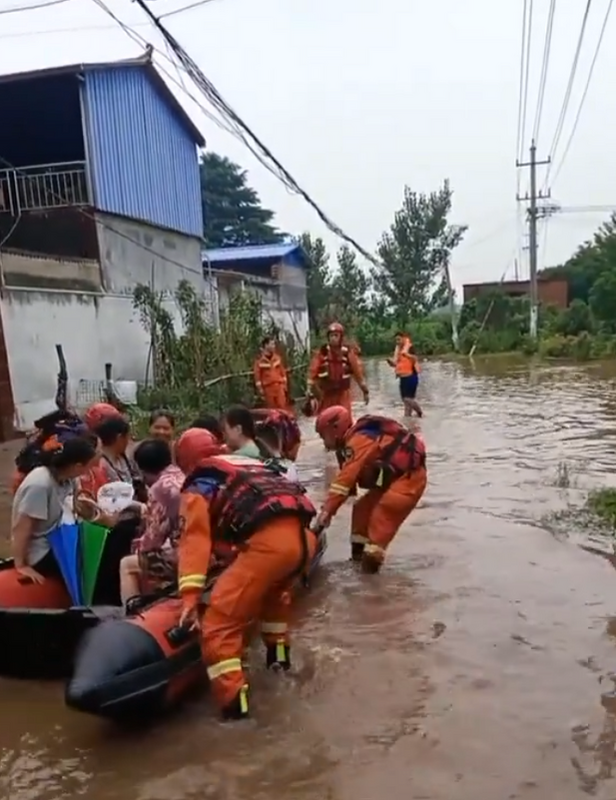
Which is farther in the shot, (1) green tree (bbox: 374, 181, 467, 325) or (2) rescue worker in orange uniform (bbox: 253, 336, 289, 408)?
(1) green tree (bbox: 374, 181, 467, 325)

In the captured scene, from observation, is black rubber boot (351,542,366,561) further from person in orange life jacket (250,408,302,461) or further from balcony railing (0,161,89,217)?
balcony railing (0,161,89,217)

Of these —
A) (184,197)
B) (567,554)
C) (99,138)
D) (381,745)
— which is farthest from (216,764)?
(184,197)

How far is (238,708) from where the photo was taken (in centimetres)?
446

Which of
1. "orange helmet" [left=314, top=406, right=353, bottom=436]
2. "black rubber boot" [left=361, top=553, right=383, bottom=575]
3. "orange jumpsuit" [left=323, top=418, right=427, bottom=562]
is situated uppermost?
"orange helmet" [left=314, top=406, right=353, bottom=436]

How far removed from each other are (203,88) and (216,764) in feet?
26.8

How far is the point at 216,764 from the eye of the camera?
13.5 ft

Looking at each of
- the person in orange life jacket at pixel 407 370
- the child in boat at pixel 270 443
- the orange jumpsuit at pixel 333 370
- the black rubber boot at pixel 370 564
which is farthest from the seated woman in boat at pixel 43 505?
the person in orange life jacket at pixel 407 370

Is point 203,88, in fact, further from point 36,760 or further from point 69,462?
point 36,760

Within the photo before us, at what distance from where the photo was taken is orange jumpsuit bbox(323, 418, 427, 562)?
21.5ft

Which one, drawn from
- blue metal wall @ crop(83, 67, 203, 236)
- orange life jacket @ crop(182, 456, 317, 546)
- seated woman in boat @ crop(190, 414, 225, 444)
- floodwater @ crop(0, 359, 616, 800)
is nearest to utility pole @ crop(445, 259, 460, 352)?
blue metal wall @ crop(83, 67, 203, 236)

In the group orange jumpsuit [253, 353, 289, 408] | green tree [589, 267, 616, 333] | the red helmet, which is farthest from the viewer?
green tree [589, 267, 616, 333]

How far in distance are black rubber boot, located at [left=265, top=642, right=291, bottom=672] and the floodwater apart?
0.20ft

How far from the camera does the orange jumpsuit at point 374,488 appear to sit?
6562 mm

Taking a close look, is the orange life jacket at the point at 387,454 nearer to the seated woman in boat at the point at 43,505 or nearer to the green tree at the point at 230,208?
the seated woman in boat at the point at 43,505
